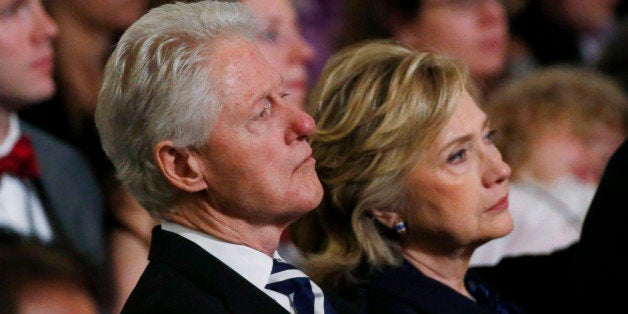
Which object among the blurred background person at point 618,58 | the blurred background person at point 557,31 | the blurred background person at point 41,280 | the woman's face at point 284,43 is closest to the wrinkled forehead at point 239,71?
the blurred background person at point 41,280

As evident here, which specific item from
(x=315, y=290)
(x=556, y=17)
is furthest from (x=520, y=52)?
(x=315, y=290)

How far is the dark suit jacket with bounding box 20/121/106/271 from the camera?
3.34 m

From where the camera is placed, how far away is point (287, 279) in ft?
7.84

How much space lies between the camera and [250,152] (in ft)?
7.83

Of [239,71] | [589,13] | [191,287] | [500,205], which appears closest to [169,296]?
[191,287]

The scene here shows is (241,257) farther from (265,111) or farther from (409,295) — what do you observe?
(409,295)

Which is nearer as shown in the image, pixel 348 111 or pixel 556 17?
pixel 348 111

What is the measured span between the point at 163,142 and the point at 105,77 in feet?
0.60

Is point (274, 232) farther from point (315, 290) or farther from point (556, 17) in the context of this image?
point (556, 17)

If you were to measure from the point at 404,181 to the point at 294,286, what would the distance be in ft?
1.61

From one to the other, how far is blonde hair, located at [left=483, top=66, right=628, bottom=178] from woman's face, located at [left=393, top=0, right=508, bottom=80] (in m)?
0.18

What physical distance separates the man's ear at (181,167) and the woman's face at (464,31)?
2.34 m

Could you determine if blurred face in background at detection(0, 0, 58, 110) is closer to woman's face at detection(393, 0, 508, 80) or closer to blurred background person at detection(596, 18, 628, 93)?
woman's face at detection(393, 0, 508, 80)

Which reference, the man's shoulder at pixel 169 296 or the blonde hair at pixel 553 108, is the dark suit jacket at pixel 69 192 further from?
the blonde hair at pixel 553 108
